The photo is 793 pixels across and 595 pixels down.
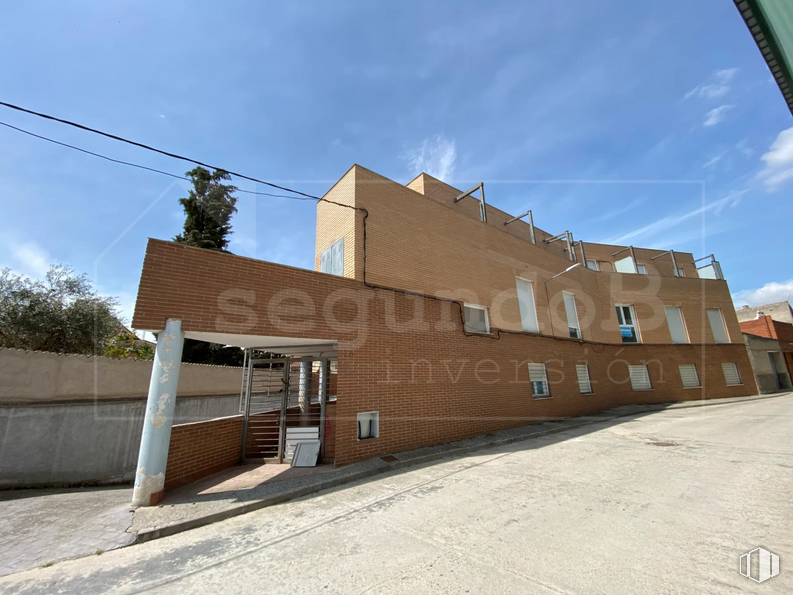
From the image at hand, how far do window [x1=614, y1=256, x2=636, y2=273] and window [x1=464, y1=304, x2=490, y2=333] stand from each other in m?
15.0

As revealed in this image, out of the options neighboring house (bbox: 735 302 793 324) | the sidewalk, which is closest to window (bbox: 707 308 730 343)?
neighboring house (bbox: 735 302 793 324)

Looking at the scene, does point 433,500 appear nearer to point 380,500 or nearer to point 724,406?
point 380,500

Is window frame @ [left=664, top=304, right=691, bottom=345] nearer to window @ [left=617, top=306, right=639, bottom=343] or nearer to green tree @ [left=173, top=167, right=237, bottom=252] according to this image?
window @ [left=617, top=306, right=639, bottom=343]

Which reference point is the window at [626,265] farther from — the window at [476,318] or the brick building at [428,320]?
the window at [476,318]

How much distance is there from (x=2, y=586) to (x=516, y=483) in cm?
615

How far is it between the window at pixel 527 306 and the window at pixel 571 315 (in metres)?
2.61

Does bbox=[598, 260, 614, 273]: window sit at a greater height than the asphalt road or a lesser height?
greater

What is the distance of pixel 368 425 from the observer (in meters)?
7.50

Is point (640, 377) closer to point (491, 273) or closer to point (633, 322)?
point (633, 322)

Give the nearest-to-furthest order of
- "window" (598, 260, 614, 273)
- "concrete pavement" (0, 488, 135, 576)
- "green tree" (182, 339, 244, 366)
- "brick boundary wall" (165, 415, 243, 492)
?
"concrete pavement" (0, 488, 135, 576) < "brick boundary wall" (165, 415, 243, 492) < "green tree" (182, 339, 244, 366) < "window" (598, 260, 614, 273)

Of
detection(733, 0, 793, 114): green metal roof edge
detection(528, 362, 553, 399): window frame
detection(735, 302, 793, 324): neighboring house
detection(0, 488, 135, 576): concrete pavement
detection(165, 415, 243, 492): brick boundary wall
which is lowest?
detection(0, 488, 135, 576): concrete pavement

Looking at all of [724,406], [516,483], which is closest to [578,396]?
[724,406]

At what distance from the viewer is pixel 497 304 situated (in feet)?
38.2

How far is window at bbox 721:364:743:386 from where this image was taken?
1802cm
